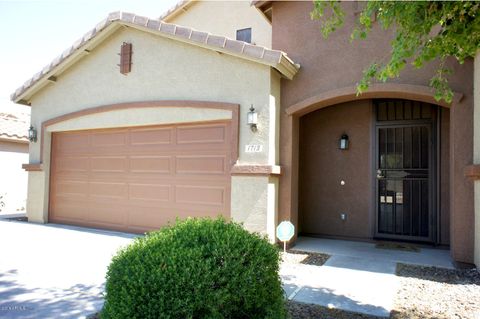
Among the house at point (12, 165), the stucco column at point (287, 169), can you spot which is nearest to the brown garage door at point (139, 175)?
the stucco column at point (287, 169)

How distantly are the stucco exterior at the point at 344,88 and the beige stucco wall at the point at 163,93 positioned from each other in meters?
0.43

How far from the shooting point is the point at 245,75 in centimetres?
740

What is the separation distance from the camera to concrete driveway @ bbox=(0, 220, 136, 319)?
4180mm

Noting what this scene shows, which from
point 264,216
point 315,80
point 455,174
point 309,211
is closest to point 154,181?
point 264,216

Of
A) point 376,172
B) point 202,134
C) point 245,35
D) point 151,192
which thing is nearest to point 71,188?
point 151,192

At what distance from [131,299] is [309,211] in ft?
21.5

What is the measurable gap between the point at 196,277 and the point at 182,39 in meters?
6.40

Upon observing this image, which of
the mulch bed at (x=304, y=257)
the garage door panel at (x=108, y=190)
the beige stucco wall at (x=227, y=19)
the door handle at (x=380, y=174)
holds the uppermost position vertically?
the beige stucco wall at (x=227, y=19)

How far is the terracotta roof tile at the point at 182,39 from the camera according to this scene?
22.7 ft

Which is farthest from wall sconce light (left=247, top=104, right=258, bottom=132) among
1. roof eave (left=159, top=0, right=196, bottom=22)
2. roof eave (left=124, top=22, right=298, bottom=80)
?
roof eave (left=159, top=0, right=196, bottom=22)

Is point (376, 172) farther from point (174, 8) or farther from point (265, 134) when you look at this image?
point (174, 8)

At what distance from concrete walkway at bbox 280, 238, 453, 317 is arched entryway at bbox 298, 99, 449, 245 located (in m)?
0.68

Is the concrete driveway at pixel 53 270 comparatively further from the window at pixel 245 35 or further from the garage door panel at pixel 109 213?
the window at pixel 245 35

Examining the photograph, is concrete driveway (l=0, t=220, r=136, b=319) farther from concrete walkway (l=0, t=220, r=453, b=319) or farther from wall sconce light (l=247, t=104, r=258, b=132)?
wall sconce light (l=247, t=104, r=258, b=132)
